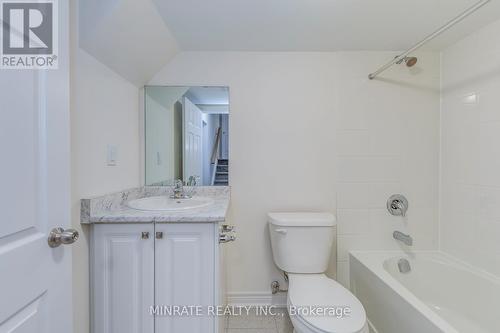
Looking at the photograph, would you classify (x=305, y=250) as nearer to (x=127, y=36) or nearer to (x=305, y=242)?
(x=305, y=242)

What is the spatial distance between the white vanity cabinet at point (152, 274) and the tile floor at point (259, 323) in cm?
56

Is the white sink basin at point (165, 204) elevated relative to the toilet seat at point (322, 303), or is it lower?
elevated

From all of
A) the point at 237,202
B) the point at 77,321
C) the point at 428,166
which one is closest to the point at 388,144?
the point at 428,166

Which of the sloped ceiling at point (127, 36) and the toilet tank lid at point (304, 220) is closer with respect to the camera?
the sloped ceiling at point (127, 36)

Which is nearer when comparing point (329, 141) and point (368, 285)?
point (368, 285)

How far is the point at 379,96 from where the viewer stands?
5.95ft

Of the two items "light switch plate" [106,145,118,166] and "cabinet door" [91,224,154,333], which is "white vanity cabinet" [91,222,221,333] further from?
"light switch plate" [106,145,118,166]

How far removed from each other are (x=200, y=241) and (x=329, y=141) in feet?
3.90

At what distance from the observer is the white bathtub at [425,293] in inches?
47.4

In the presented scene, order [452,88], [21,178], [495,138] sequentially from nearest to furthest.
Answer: [21,178]
[495,138]
[452,88]

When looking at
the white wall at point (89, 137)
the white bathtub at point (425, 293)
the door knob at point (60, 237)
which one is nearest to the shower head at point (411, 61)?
the white bathtub at point (425, 293)

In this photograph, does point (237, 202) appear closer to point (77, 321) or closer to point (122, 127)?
point (122, 127)

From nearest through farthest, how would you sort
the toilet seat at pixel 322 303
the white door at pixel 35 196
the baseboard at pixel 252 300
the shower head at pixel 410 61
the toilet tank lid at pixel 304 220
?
the white door at pixel 35 196
the toilet seat at pixel 322 303
the toilet tank lid at pixel 304 220
the shower head at pixel 410 61
the baseboard at pixel 252 300

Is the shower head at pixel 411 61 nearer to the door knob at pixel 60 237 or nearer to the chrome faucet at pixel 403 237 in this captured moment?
the chrome faucet at pixel 403 237
